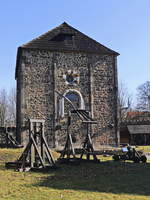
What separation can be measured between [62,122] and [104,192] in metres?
16.1

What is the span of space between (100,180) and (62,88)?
1511cm

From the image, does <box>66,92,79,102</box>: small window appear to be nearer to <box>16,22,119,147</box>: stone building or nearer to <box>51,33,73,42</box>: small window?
<box>16,22,119,147</box>: stone building

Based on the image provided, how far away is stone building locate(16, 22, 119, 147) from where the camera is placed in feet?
76.5

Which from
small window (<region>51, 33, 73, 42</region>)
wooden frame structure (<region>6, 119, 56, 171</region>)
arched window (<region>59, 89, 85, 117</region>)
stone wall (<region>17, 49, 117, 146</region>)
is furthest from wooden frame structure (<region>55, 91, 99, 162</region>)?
small window (<region>51, 33, 73, 42</region>)

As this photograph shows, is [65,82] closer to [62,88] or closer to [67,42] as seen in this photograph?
[62,88]

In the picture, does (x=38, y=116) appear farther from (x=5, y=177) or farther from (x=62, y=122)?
(x=5, y=177)

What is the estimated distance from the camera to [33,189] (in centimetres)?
796

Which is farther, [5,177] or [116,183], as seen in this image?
[5,177]

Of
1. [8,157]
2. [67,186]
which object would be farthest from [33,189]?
[8,157]

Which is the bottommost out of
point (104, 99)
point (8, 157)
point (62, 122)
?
point (8, 157)

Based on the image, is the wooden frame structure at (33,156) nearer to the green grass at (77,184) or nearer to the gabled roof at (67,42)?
the green grass at (77,184)

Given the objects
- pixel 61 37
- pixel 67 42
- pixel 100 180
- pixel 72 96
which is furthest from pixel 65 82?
pixel 100 180

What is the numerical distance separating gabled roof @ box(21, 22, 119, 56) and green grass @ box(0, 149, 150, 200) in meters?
14.2

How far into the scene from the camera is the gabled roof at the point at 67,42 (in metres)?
Result: 24.2
